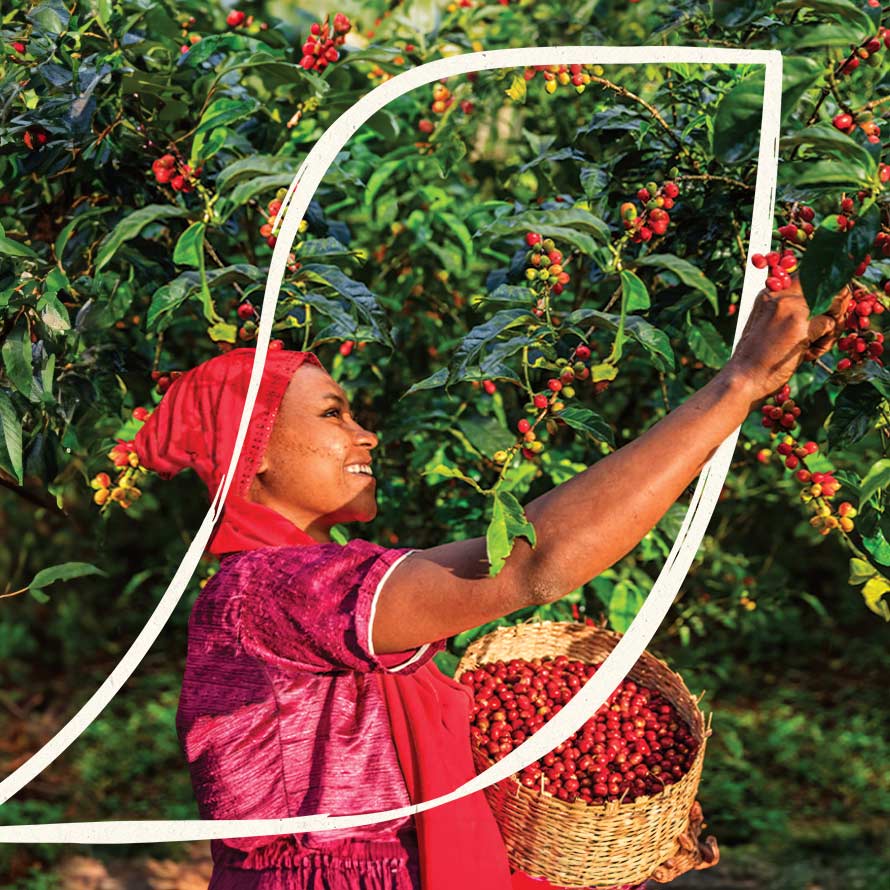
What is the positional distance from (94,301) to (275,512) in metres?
0.66

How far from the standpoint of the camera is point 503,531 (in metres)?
1.34

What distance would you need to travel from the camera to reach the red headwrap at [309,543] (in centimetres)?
157

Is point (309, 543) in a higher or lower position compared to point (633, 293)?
lower

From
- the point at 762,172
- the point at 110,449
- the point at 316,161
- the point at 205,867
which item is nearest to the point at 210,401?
the point at 316,161

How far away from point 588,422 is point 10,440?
913 millimetres

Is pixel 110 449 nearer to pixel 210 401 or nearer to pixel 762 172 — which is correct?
pixel 210 401

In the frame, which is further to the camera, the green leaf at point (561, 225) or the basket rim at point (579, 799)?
the green leaf at point (561, 225)

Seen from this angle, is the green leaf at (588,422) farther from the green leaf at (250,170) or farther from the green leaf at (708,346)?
the green leaf at (250,170)

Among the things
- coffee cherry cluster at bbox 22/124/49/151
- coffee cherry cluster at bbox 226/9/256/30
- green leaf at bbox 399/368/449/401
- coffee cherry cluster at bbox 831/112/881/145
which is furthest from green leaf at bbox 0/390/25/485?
coffee cherry cluster at bbox 831/112/881/145

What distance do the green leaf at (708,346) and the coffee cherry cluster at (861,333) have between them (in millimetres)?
397

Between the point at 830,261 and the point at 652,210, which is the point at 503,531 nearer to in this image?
the point at 830,261

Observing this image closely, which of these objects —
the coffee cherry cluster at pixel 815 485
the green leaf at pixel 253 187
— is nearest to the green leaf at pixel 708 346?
the coffee cherry cluster at pixel 815 485

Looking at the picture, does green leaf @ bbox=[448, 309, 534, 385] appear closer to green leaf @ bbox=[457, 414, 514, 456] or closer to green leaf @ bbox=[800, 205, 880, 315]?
green leaf @ bbox=[457, 414, 514, 456]

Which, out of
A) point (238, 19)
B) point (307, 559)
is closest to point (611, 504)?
point (307, 559)
